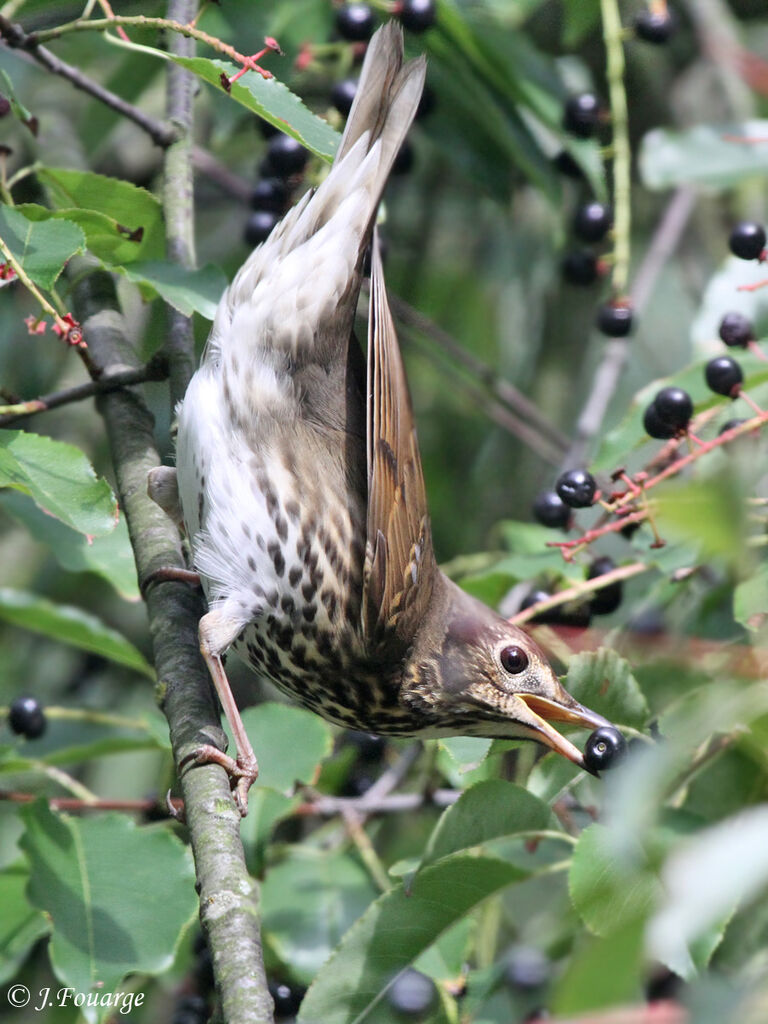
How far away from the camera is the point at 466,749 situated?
118 inches

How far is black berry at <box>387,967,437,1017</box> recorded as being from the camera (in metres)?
2.65

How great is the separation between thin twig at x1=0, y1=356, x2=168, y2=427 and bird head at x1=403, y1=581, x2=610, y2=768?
101cm

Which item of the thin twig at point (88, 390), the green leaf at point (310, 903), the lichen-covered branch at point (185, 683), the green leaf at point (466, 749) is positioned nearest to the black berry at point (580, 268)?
the lichen-covered branch at point (185, 683)

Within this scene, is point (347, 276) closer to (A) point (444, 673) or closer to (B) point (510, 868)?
(A) point (444, 673)

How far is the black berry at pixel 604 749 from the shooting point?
8.69 ft

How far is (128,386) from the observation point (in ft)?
10.6

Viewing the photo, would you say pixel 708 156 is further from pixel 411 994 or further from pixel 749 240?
pixel 411 994

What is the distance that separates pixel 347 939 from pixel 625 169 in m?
2.36

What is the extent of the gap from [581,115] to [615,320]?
71cm

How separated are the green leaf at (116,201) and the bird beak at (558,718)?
155cm

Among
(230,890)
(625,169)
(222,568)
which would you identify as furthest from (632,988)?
(625,169)

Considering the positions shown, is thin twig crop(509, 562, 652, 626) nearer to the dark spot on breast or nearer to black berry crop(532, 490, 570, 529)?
black berry crop(532, 490, 570, 529)

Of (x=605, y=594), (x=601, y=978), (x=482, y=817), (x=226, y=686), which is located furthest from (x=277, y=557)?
(x=601, y=978)

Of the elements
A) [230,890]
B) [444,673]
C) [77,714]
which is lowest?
[77,714]
